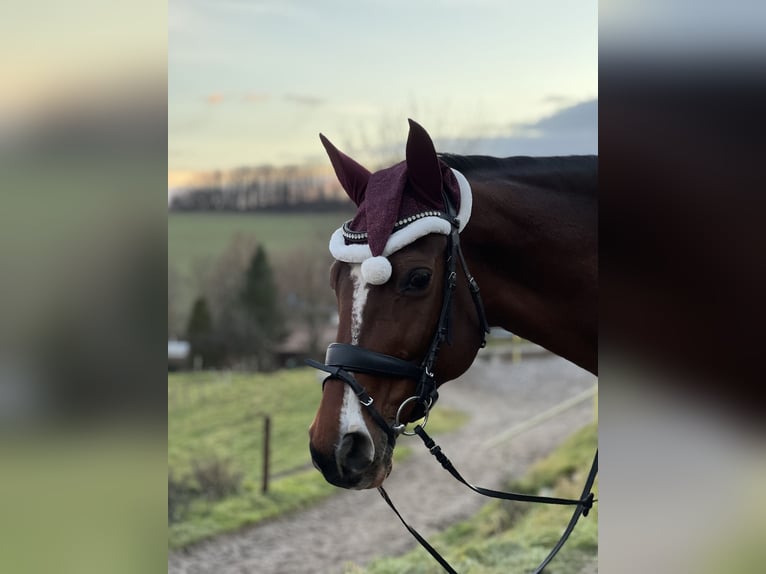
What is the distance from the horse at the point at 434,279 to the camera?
1942 mm

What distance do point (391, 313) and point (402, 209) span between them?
0.99ft

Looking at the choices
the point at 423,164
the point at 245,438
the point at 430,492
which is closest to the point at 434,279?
the point at 423,164

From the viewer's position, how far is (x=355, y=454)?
6.40 feet

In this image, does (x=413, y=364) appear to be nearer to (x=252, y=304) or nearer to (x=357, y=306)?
(x=357, y=306)

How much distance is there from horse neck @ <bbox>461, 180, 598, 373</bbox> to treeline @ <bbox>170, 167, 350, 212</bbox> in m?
6.04

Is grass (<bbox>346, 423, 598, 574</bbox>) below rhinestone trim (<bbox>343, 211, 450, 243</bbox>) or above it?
below

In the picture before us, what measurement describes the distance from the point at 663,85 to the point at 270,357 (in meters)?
8.30

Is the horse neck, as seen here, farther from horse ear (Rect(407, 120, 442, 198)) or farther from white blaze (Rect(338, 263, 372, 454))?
white blaze (Rect(338, 263, 372, 454))

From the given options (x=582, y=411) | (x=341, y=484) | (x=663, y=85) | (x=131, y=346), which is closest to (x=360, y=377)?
(x=341, y=484)

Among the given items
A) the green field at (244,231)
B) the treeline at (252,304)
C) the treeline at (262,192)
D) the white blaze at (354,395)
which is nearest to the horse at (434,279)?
the white blaze at (354,395)

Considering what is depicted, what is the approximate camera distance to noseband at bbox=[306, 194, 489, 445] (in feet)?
6.32

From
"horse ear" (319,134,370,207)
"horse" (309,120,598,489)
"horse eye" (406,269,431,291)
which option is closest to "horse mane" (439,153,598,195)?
"horse" (309,120,598,489)

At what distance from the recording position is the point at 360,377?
6.39ft

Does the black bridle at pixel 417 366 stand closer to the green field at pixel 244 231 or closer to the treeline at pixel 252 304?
the green field at pixel 244 231
